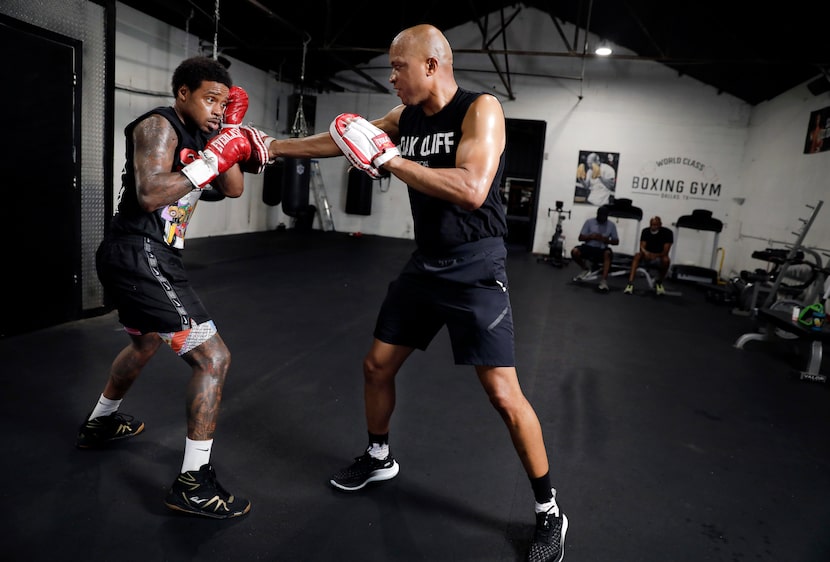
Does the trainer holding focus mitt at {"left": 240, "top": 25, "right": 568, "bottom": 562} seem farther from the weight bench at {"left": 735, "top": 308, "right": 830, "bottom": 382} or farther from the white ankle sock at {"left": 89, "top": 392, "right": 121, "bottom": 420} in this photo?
the weight bench at {"left": 735, "top": 308, "right": 830, "bottom": 382}

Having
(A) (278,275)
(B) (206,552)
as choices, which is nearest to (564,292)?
(A) (278,275)

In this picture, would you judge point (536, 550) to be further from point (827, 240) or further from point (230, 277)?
point (827, 240)

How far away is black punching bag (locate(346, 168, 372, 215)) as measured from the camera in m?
10.8

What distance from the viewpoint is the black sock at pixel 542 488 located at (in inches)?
60.8

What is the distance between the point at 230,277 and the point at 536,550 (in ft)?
15.1

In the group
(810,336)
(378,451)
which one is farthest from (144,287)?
(810,336)

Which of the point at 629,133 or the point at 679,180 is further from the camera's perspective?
the point at 629,133

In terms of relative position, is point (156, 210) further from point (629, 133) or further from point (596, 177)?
point (629, 133)

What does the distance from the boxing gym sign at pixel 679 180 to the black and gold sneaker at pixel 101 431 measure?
948 cm

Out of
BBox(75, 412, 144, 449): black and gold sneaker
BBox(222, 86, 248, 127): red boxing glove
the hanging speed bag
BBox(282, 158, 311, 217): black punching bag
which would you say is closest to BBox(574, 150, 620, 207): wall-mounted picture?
BBox(282, 158, 311, 217): black punching bag

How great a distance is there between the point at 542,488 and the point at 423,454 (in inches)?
24.7

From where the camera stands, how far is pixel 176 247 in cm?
174

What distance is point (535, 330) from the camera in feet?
13.9

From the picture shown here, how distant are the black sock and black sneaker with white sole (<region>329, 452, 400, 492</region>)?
1.73ft
